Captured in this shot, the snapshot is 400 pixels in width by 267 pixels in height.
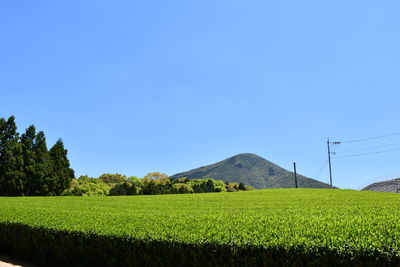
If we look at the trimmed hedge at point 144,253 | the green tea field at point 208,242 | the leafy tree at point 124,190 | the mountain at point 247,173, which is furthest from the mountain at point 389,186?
the mountain at point 247,173

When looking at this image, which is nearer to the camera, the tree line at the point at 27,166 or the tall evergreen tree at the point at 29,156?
the tree line at the point at 27,166

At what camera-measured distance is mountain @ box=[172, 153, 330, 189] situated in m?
138

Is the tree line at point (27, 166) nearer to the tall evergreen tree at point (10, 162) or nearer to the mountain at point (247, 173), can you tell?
the tall evergreen tree at point (10, 162)

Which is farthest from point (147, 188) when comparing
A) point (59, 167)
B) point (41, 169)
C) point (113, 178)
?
point (113, 178)

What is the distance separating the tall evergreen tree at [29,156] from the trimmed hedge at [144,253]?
23966 mm

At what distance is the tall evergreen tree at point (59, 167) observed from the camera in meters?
33.7

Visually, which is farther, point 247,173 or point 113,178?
point 247,173

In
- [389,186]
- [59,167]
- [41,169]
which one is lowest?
[389,186]

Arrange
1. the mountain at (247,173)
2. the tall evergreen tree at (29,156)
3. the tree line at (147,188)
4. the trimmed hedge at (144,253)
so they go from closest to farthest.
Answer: the trimmed hedge at (144,253)
the tall evergreen tree at (29,156)
the tree line at (147,188)
the mountain at (247,173)

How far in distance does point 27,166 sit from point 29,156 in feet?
3.55

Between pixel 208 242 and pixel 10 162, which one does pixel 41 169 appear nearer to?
pixel 10 162

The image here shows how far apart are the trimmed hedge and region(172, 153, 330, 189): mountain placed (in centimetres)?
12517

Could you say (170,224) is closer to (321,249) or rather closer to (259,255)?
(259,255)

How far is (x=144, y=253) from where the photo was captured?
19.8ft
